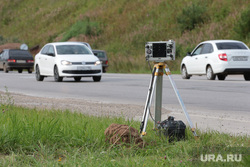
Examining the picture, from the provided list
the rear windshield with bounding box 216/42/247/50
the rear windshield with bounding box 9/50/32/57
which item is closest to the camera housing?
the rear windshield with bounding box 216/42/247/50

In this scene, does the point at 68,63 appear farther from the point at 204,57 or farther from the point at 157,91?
the point at 157,91

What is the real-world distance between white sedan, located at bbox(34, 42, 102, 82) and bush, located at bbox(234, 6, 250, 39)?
52.2 feet

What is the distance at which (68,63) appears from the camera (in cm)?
2127

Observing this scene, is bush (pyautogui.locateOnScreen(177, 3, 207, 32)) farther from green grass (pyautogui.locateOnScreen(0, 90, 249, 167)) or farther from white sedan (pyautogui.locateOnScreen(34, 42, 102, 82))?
green grass (pyautogui.locateOnScreen(0, 90, 249, 167))

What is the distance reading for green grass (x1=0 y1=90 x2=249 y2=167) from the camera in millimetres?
5027

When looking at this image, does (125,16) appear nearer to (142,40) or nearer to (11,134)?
(142,40)

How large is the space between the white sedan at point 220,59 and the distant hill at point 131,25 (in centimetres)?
1025

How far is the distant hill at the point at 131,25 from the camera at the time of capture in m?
38.5

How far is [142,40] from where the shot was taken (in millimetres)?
48688

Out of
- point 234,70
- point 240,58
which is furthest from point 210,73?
point 240,58

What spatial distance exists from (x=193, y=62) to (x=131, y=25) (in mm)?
31743

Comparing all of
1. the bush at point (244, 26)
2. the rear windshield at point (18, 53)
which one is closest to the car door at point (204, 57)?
the bush at point (244, 26)

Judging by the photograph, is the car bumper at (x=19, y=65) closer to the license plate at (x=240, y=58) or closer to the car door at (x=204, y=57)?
the car door at (x=204, y=57)

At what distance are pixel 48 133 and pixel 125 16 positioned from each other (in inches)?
2030
